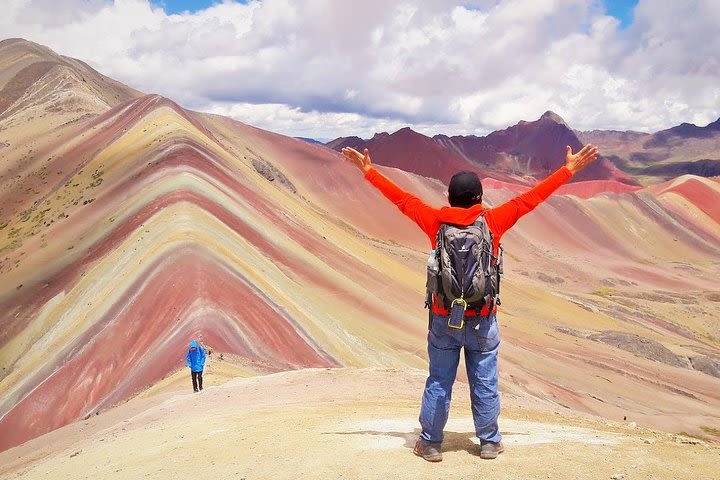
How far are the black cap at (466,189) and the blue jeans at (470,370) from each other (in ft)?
2.86

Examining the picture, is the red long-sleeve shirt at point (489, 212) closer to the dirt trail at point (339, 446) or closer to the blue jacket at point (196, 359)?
the dirt trail at point (339, 446)

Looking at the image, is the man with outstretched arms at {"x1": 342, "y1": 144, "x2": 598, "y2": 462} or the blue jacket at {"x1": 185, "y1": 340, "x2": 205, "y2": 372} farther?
the blue jacket at {"x1": 185, "y1": 340, "x2": 205, "y2": 372}

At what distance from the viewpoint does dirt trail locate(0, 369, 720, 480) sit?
4129 mm

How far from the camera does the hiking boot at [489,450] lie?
14.1 ft

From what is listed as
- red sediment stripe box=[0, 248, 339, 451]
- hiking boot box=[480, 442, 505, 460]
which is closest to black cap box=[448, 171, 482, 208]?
hiking boot box=[480, 442, 505, 460]

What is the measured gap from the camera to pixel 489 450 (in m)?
4.32

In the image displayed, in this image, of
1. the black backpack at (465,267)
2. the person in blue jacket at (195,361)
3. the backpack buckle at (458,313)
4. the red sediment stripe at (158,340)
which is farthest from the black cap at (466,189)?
the red sediment stripe at (158,340)

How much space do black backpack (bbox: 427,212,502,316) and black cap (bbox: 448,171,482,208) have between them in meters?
0.18

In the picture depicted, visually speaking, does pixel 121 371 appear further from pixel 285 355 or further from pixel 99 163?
pixel 99 163

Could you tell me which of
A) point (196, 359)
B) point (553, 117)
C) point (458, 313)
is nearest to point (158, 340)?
point (196, 359)

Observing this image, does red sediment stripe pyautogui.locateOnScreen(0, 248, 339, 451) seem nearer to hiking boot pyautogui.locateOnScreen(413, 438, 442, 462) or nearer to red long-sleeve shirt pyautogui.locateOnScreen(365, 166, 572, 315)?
hiking boot pyautogui.locateOnScreen(413, 438, 442, 462)

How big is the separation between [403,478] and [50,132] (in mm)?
56011

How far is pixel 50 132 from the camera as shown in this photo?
A: 168ft

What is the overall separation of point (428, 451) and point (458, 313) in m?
1.12
